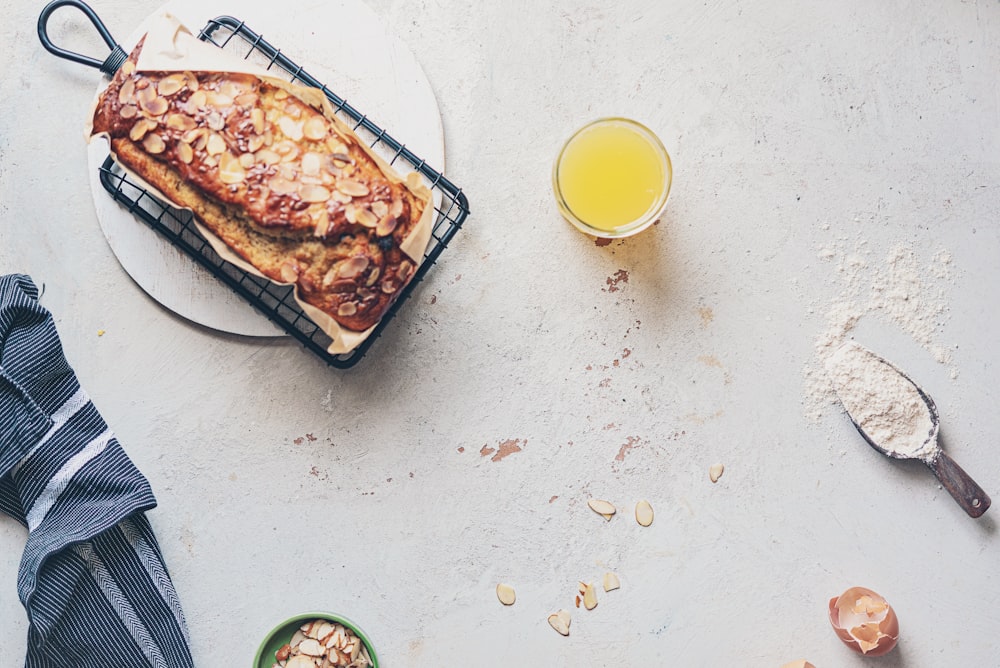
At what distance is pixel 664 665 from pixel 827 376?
35.3 inches

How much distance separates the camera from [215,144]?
168 cm

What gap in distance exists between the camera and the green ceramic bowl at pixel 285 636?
199 cm

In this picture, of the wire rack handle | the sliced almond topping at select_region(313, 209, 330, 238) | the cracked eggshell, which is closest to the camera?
the sliced almond topping at select_region(313, 209, 330, 238)

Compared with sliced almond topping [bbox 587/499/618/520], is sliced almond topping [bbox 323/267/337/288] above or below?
above

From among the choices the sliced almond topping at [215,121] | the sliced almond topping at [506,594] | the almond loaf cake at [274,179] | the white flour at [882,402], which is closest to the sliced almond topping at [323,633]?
the sliced almond topping at [506,594]

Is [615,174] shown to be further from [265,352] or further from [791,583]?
[791,583]

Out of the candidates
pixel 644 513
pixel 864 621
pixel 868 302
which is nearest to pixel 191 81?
pixel 644 513

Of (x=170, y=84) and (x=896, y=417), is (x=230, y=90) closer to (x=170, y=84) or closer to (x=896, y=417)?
(x=170, y=84)

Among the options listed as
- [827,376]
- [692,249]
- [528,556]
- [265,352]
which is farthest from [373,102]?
[827,376]

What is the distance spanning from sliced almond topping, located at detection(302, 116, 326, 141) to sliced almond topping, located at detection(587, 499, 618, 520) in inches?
45.8

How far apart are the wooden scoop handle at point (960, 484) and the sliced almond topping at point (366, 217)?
1.59 m

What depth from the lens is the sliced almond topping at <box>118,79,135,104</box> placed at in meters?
1.70

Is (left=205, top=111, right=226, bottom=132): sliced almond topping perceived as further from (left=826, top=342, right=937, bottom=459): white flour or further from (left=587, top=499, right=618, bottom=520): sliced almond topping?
(left=826, top=342, right=937, bottom=459): white flour

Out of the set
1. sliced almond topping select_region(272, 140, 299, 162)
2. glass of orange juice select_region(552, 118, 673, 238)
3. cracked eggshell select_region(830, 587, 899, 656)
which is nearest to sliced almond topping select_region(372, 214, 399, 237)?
sliced almond topping select_region(272, 140, 299, 162)
